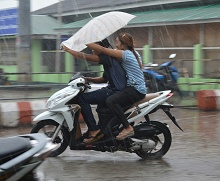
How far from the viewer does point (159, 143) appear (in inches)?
285

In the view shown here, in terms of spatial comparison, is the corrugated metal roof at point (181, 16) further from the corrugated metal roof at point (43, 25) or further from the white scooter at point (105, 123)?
the white scooter at point (105, 123)

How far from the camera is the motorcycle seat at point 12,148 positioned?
378 cm

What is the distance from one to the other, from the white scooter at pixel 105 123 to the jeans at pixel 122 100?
103 millimetres

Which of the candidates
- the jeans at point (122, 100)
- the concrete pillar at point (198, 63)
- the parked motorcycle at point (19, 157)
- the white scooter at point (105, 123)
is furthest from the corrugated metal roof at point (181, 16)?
the parked motorcycle at point (19, 157)

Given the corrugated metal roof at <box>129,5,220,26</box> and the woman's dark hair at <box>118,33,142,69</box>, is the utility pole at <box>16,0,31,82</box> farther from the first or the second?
the woman's dark hair at <box>118,33,142,69</box>

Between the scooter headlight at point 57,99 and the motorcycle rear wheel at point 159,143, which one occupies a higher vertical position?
the scooter headlight at point 57,99

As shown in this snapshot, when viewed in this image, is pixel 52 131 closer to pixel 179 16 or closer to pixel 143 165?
pixel 143 165

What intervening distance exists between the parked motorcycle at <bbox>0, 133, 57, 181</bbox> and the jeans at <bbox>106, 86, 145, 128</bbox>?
9.12 ft

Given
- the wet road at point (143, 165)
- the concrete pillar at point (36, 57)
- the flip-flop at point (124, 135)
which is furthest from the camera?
the concrete pillar at point (36, 57)

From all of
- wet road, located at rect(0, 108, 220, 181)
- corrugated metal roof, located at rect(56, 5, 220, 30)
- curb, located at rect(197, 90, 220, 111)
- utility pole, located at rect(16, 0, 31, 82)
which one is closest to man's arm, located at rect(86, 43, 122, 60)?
wet road, located at rect(0, 108, 220, 181)

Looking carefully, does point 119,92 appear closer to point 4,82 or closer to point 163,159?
point 163,159

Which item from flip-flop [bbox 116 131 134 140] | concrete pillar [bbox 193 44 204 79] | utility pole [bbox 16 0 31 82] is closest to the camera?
flip-flop [bbox 116 131 134 140]

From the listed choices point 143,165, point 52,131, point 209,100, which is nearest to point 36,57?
point 209,100

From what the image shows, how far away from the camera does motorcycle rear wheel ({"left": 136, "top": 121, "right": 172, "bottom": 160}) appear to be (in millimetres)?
7066
